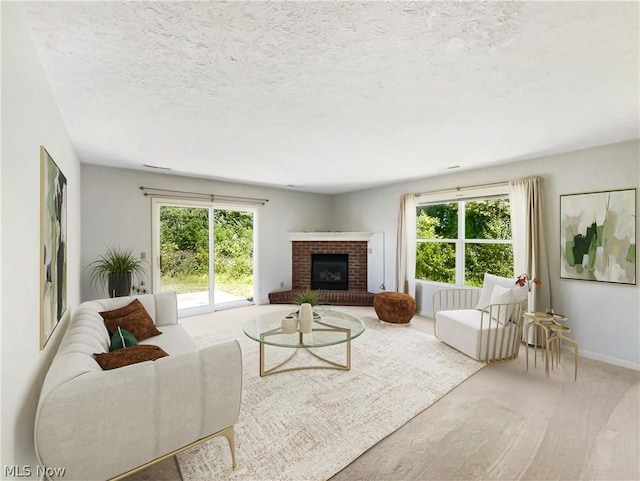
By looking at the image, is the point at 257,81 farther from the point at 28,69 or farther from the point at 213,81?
the point at 28,69

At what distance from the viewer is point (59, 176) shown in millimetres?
2057

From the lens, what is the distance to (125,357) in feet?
5.40

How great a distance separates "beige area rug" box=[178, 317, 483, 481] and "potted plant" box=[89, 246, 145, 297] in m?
1.38

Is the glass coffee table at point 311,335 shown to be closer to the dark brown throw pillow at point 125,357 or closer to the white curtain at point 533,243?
the dark brown throw pillow at point 125,357

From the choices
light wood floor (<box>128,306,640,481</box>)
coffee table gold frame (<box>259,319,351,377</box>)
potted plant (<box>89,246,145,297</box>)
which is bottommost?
light wood floor (<box>128,306,640,481</box>)

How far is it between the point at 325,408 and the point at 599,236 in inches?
138

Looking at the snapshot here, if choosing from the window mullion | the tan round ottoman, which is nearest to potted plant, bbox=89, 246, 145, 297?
the tan round ottoman

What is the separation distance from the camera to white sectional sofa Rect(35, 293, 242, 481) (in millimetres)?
1188

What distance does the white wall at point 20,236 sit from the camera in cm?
106

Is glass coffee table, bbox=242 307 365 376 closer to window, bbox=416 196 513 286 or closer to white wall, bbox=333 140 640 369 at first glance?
window, bbox=416 196 513 286

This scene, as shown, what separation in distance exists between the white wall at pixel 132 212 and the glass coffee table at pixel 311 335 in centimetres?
248

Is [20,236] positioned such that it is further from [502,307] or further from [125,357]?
[502,307]

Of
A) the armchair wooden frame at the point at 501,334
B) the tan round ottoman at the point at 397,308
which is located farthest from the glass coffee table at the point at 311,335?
the armchair wooden frame at the point at 501,334

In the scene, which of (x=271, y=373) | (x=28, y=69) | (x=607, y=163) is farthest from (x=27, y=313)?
(x=607, y=163)
